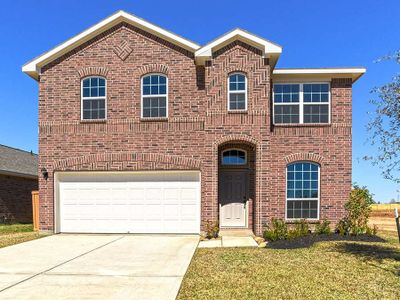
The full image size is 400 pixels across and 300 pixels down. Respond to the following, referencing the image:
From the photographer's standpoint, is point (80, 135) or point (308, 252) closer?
point (308, 252)

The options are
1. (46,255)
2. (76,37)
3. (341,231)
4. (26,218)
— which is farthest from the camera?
(26,218)

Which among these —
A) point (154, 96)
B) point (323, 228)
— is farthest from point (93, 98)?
point (323, 228)

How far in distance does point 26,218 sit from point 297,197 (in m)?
15.1

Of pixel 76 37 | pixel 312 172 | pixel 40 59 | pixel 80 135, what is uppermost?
pixel 76 37

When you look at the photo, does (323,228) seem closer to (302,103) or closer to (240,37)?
(302,103)

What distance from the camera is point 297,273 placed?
696cm

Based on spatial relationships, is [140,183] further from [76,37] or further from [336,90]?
[336,90]

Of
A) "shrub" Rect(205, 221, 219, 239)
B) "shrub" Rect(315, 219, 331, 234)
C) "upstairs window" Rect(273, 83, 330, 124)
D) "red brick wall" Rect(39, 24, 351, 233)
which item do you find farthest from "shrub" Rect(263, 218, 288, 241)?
"upstairs window" Rect(273, 83, 330, 124)

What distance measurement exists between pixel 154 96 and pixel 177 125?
4.79ft

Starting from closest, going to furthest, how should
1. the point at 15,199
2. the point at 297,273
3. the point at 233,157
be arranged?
the point at 297,273 → the point at 233,157 → the point at 15,199

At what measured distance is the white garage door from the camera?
1249cm

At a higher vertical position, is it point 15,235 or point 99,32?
point 99,32

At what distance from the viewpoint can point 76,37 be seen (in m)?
12.9

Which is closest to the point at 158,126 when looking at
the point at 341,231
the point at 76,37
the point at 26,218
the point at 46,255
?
the point at 76,37
